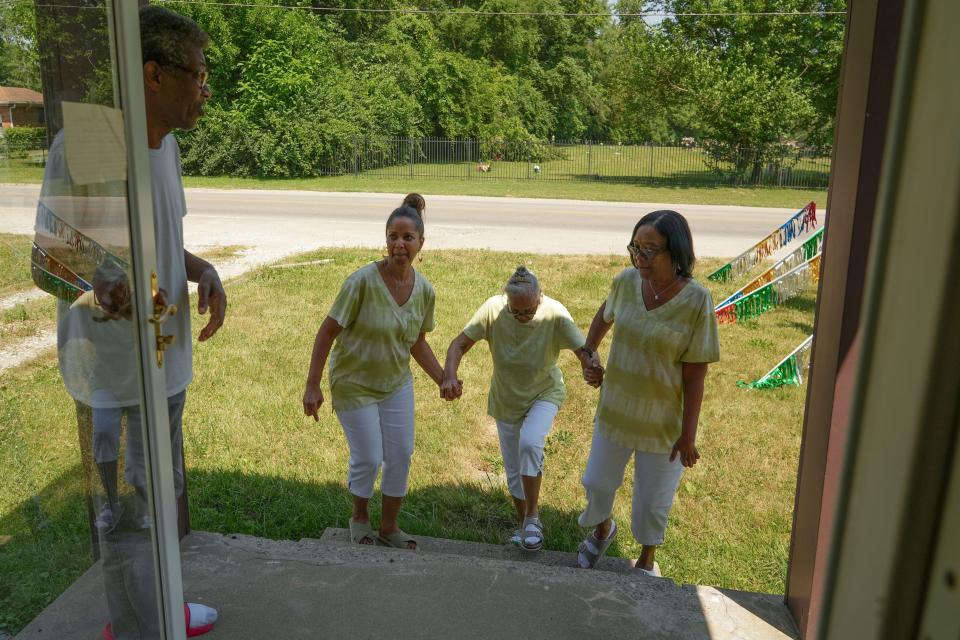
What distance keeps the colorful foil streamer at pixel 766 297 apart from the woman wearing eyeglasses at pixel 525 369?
5648 millimetres

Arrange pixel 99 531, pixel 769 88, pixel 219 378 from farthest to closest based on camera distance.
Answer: pixel 769 88 < pixel 219 378 < pixel 99 531

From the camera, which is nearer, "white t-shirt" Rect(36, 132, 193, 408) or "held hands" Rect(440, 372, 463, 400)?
"white t-shirt" Rect(36, 132, 193, 408)

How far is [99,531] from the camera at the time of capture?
2.41 m

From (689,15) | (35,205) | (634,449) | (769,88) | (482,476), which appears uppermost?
(689,15)

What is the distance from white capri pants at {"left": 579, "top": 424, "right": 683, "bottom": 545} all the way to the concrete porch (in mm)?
314

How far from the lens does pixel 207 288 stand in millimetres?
2947

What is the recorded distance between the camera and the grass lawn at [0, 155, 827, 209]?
24250 millimetres

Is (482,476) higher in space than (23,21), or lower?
lower

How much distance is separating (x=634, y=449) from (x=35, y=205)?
2.69m

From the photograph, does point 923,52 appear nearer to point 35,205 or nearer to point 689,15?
point 35,205

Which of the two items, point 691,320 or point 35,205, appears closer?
point 35,205

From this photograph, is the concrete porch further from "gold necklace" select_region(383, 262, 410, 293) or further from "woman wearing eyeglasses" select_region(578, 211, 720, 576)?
"gold necklace" select_region(383, 262, 410, 293)

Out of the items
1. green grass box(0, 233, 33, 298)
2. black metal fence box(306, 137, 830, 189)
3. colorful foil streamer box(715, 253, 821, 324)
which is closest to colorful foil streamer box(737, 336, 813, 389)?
colorful foil streamer box(715, 253, 821, 324)

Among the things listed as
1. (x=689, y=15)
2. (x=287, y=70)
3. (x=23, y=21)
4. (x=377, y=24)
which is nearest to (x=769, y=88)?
(x=689, y=15)
